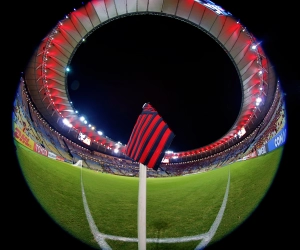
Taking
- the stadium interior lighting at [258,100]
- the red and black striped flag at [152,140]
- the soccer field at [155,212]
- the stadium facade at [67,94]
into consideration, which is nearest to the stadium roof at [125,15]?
the stadium facade at [67,94]

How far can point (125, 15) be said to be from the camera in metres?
16.2

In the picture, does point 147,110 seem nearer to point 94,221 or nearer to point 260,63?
point 94,221

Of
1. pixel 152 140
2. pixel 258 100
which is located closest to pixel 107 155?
pixel 258 100

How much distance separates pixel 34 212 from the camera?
3.96 m

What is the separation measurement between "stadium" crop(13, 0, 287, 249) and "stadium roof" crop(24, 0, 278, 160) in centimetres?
7

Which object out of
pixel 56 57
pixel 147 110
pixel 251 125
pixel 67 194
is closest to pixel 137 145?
pixel 147 110

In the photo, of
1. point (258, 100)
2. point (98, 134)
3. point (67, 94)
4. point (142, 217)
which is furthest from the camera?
point (98, 134)

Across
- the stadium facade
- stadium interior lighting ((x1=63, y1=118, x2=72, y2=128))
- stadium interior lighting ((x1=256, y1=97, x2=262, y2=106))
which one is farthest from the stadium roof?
stadium interior lighting ((x1=63, y1=118, x2=72, y2=128))

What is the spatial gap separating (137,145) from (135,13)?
15.1 metres

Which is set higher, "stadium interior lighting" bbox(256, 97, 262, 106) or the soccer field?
"stadium interior lighting" bbox(256, 97, 262, 106)

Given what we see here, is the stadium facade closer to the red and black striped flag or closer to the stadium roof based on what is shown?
the stadium roof

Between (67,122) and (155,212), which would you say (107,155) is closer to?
(67,122)

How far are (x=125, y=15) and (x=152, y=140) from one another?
15082 millimetres

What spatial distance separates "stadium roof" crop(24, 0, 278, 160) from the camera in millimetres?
16672
